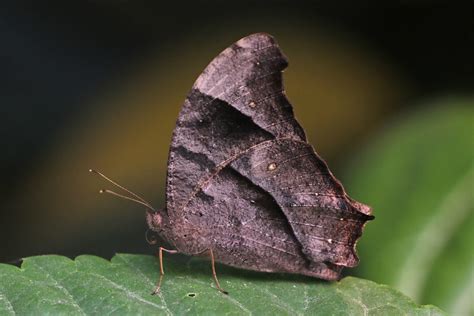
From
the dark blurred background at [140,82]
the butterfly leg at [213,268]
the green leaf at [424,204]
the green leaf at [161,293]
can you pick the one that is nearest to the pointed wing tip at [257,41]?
the butterfly leg at [213,268]

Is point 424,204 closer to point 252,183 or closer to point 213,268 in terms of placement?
point 252,183

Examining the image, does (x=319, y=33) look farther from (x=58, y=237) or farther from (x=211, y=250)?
(x=211, y=250)

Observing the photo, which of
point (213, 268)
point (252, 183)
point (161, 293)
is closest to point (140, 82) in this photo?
point (252, 183)

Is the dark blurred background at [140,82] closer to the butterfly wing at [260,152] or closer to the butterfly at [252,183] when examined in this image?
the butterfly at [252,183]

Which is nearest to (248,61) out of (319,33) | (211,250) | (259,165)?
(259,165)

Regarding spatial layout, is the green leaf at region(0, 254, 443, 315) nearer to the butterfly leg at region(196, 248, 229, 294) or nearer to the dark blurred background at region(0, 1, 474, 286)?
the butterfly leg at region(196, 248, 229, 294)

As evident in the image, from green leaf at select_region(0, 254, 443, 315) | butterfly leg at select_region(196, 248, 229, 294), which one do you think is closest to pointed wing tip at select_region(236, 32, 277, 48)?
butterfly leg at select_region(196, 248, 229, 294)
